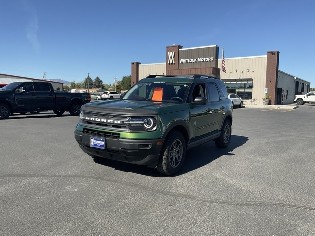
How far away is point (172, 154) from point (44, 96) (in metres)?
12.6

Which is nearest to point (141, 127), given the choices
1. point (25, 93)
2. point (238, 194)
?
point (238, 194)

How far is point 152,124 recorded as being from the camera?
4.98 meters

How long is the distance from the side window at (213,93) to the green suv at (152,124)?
354 mm

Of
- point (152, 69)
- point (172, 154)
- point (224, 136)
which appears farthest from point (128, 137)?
point (152, 69)

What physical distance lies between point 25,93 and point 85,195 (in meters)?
12.7

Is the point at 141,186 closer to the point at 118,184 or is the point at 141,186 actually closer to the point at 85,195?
the point at 118,184

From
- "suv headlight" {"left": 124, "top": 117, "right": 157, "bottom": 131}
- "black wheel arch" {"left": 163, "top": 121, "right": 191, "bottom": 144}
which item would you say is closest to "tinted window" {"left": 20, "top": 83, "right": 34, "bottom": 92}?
"black wheel arch" {"left": 163, "top": 121, "right": 191, "bottom": 144}

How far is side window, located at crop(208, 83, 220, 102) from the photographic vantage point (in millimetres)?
7133

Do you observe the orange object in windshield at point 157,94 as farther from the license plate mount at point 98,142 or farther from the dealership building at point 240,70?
the dealership building at point 240,70

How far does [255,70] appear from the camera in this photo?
123 ft

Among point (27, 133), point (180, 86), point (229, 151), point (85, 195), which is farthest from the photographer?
point (27, 133)

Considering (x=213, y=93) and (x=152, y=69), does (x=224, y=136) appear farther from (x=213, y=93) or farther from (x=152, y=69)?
(x=152, y=69)

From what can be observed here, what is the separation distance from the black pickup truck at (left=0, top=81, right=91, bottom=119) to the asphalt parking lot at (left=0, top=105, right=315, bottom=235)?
8589mm

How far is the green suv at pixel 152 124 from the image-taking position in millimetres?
4934
